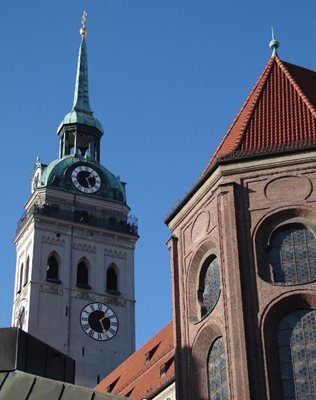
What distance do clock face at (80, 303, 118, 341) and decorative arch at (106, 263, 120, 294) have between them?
166cm

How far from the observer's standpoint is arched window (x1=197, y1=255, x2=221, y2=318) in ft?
84.9

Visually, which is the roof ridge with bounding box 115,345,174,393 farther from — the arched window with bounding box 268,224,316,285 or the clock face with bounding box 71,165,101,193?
the clock face with bounding box 71,165,101,193

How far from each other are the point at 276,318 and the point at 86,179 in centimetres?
4149

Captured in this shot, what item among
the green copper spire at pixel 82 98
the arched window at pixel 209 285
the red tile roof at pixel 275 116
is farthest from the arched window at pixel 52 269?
the arched window at pixel 209 285

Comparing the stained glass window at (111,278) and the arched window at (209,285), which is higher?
the stained glass window at (111,278)

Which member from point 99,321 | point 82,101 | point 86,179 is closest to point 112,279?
point 99,321

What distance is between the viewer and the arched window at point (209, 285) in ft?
84.9

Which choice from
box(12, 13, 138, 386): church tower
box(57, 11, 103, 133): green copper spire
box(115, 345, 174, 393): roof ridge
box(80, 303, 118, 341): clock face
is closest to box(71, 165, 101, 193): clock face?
box(12, 13, 138, 386): church tower

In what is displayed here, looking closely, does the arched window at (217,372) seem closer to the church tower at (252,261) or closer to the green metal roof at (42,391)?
the church tower at (252,261)

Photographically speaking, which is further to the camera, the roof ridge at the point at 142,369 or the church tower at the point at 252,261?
the roof ridge at the point at 142,369

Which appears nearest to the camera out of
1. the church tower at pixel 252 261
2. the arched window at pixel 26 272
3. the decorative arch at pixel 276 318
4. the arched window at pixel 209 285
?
the decorative arch at pixel 276 318

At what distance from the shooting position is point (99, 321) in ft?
194

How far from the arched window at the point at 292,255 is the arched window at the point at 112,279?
120ft

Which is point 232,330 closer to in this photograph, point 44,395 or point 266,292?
point 266,292
